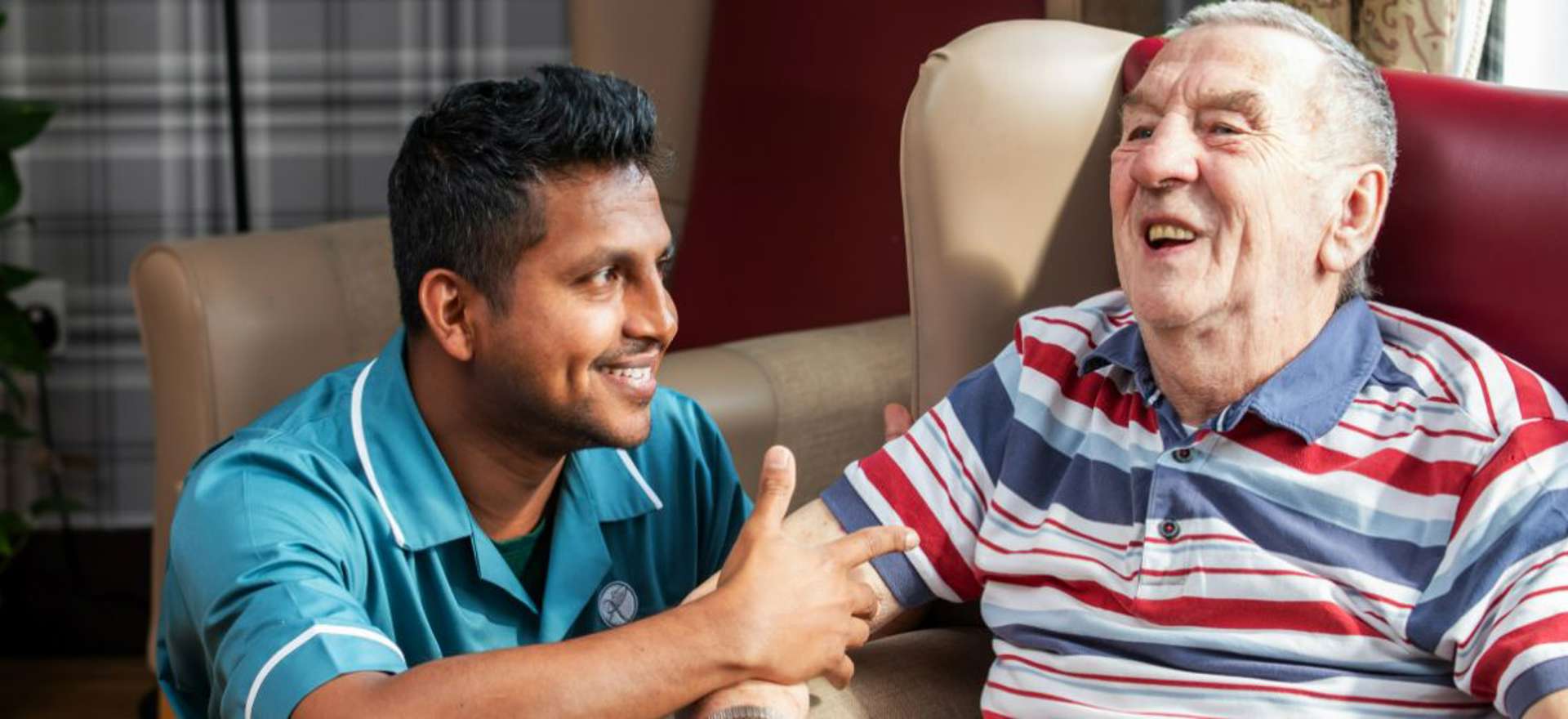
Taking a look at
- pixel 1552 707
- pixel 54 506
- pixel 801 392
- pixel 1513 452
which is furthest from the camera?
pixel 54 506

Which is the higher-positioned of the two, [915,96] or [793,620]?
[915,96]

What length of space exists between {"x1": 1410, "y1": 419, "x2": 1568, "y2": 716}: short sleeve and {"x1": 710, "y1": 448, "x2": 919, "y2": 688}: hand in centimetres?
41

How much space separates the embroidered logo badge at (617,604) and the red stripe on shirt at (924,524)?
235 mm

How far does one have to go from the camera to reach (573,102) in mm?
1450

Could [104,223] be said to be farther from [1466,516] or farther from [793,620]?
[1466,516]

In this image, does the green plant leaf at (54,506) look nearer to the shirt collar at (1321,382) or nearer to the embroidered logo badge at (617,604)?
the embroidered logo badge at (617,604)

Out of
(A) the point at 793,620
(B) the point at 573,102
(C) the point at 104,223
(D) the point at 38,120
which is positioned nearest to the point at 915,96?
(B) the point at 573,102

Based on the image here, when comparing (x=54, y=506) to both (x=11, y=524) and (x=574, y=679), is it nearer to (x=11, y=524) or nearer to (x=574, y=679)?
(x=11, y=524)

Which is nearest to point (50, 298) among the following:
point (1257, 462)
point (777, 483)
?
point (777, 483)

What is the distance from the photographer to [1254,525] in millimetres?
1370

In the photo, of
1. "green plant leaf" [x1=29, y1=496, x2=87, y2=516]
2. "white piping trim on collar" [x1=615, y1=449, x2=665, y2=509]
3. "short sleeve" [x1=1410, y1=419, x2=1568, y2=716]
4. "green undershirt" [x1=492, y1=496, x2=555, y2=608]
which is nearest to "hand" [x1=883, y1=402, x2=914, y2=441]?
"white piping trim on collar" [x1=615, y1=449, x2=665, y2=509]

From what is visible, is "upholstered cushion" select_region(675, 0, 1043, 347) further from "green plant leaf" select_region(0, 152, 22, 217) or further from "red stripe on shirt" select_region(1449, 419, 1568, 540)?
"red stripe on shirt" select_region(1449, 419, 1568, 540)

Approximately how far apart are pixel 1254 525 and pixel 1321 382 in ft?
0.40

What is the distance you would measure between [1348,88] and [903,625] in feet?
2.01
